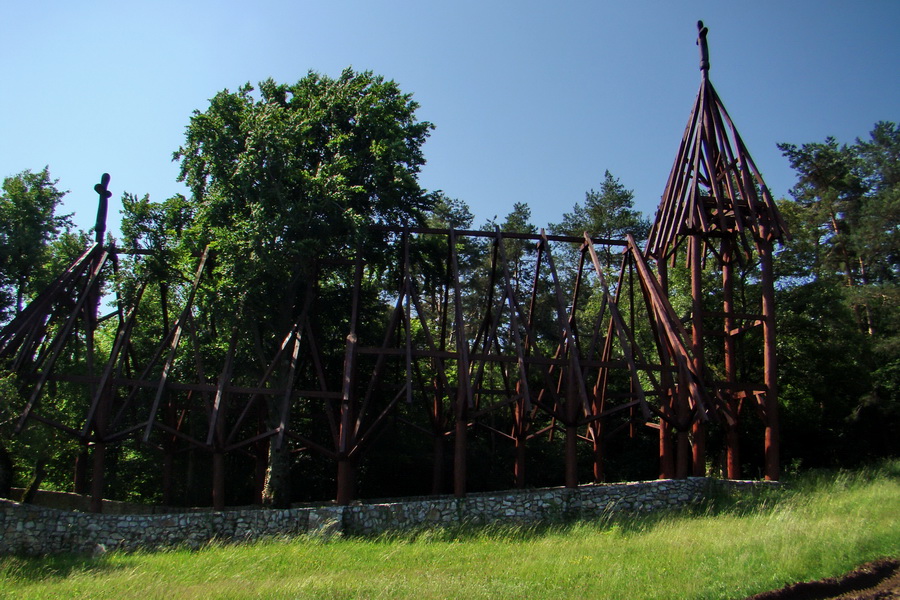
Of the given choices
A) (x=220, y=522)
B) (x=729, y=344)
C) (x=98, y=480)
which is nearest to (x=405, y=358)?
(x=220, y=522)

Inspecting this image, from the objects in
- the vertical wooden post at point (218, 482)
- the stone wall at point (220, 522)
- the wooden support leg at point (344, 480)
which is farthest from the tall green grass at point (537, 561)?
the wooden support leg at point (344, 480)

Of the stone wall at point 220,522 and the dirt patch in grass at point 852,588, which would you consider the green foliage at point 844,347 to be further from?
the dirt patch in grass at point 852,588

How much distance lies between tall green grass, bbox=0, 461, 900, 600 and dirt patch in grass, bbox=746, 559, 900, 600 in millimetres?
237

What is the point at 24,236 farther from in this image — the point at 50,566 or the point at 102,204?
the point at 50,566

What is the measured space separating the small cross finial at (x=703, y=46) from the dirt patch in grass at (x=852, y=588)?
16.8m

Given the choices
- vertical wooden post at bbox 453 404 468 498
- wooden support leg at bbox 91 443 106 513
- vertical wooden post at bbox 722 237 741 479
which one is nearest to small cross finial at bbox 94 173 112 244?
wooden support leg at bbox 91 443 106 513

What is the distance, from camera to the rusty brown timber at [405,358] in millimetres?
19516

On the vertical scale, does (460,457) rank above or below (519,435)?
below

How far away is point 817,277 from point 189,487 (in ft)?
89.6

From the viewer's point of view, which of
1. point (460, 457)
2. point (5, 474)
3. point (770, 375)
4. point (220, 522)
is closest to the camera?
point (220, 522)

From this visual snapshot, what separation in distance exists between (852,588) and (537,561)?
5.44 m

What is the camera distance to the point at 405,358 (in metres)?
22.7

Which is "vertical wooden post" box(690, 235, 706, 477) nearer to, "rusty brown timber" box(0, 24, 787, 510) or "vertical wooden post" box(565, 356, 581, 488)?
"rusty brown timber" box(0, 24, 787, 510)

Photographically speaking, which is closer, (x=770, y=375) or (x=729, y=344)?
(x=770, y=375)
